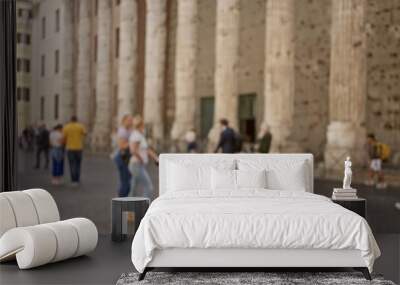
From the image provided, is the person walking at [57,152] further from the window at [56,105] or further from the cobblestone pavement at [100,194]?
the window at [56,105]

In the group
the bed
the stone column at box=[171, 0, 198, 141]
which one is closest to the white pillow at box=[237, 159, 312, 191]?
the bed

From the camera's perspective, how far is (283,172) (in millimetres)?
7637

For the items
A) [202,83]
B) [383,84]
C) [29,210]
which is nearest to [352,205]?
[29,210]

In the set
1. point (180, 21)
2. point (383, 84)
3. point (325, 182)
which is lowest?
point (325, 182)

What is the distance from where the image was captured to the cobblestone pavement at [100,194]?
34.4 ft

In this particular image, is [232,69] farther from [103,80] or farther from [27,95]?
[103,80]

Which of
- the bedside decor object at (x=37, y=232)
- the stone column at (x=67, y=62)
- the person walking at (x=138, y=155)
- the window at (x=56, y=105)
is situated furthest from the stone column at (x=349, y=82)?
the window at (x=56, y=105)

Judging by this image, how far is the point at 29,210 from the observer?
6848mm

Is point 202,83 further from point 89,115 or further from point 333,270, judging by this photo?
point 333,270

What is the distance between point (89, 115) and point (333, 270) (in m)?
22.1

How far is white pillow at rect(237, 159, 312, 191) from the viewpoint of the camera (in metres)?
7.60

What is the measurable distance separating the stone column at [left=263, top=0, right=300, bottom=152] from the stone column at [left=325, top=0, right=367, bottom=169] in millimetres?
1658

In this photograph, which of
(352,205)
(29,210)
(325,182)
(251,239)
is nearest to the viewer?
(251,239)

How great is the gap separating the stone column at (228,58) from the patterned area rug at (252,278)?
1350 cm
